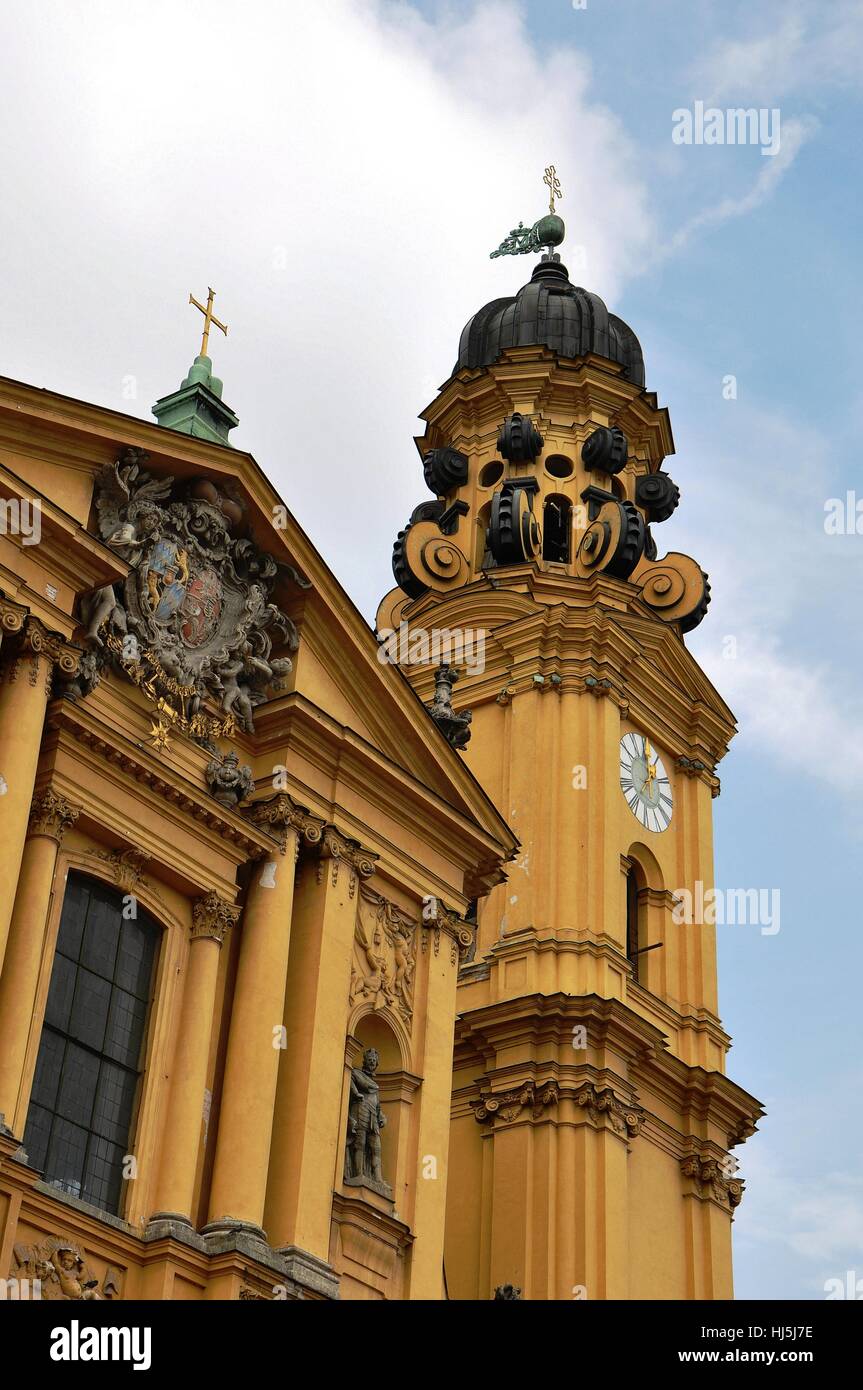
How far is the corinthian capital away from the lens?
19.1 m

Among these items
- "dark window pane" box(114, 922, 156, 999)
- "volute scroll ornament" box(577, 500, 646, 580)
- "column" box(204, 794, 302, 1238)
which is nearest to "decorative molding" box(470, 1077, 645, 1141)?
"column" box(204, 794, 302, 1238)

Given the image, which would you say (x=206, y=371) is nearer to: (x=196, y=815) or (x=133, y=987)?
(x=196, y=815)

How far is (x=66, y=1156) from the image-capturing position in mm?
17391

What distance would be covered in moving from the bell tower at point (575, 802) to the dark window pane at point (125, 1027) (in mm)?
5981

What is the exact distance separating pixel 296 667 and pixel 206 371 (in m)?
4.70

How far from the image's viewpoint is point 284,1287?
58.2 ft

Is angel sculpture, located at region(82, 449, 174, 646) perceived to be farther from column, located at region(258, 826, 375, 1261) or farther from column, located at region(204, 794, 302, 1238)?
column, located at region(258, 826, 375, 1261)

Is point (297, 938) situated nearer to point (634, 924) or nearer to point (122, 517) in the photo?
point (122, 517)

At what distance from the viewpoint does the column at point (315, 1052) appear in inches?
729

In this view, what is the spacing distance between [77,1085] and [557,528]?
663 inches

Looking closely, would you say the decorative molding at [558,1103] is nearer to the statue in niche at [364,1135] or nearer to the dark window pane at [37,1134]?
the statue in niche at [364,1135]

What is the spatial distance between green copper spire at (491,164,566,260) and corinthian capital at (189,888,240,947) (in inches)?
820

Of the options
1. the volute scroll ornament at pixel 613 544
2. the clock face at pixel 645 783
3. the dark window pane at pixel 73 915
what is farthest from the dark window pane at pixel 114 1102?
the volute scroll ornament at pixel 613 544

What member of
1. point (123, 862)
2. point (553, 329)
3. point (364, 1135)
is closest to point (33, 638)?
point (123, 862)
